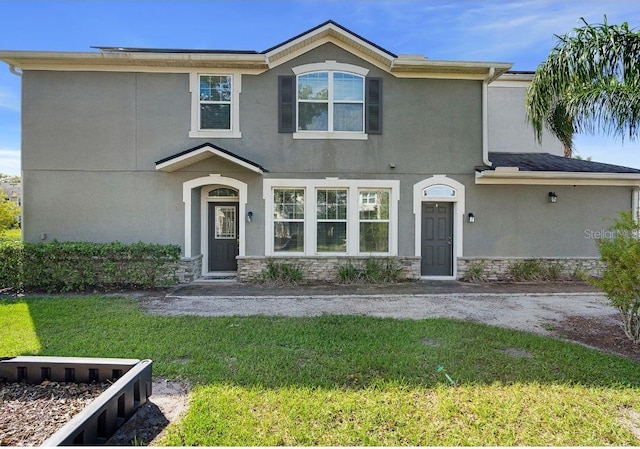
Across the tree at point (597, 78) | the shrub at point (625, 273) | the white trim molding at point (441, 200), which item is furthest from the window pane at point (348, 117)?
the shrub at point (625, 273)

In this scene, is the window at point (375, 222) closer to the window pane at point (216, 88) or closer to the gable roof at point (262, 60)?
the gable roof at point (262, 60)

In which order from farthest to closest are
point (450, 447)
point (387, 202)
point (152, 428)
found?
point (387, 202), point (152, 428), point (450, 447)

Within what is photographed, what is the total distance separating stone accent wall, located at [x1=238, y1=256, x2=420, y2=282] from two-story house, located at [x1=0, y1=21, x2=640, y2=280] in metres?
0.04

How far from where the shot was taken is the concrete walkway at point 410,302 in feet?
22.2

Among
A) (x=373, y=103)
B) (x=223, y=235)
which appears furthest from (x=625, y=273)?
(x=223, y=235)

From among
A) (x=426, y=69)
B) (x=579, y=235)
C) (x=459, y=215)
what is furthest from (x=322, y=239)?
(x=579, y=235)

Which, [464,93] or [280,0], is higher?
[280,0]

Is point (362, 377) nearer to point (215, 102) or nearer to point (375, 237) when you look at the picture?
point (375, 237)

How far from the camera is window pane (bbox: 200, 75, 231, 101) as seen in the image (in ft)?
32.8

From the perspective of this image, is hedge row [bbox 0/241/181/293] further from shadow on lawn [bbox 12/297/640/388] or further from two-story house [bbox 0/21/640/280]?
shadow on lawn [bbox 12/297/640/388]

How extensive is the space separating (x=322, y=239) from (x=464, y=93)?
21.1 ft

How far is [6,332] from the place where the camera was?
5484 millimetres

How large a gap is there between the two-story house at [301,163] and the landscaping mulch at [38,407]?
6.41 metres

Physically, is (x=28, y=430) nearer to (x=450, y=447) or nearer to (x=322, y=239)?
(x=450, y=447)
